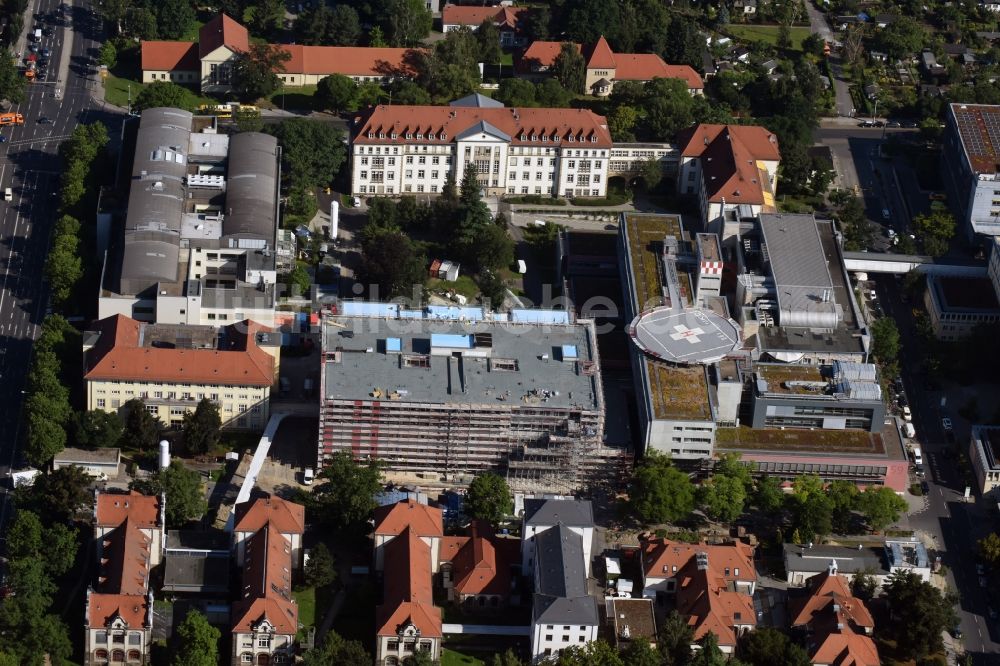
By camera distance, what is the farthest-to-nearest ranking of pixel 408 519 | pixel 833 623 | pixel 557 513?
pixel 408 519
pixel 557 513
pixel 833 623

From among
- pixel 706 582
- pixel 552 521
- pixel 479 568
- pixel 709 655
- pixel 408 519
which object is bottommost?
pixel 709 655

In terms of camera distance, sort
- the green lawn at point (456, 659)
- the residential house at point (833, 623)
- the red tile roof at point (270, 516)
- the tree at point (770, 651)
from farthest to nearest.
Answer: the red tile roof at point (270, 516)
the green lawn at point (456, 659)
the residential house at point (833, 623)
the tree at point (770, 651)

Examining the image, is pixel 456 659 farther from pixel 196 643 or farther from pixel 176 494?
pixel 176 494

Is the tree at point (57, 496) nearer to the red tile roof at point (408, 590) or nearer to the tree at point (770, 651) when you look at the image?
the red tile roof at point (408, 590)

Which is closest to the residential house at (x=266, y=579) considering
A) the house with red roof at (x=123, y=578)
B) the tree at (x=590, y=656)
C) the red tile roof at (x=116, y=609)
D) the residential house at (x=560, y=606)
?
the house with red roof at (x=123, y=578)

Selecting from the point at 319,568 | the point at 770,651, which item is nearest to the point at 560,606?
the point at 770,651

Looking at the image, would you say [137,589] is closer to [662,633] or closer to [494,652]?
[494,652]

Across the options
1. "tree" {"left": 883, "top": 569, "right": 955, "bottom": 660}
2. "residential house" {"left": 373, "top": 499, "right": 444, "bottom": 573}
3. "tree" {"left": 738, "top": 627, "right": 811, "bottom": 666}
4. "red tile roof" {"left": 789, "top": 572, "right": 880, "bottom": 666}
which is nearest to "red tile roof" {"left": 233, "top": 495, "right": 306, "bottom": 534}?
"residential house" {"left": 373, "top": 499, "right": 444, "bottom": 573}

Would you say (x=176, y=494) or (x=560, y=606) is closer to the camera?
(x=560, y=606)
